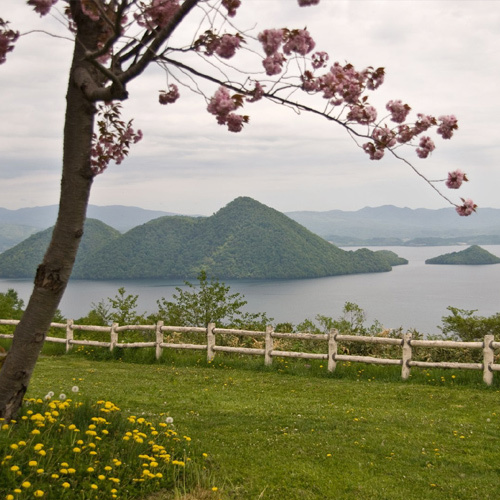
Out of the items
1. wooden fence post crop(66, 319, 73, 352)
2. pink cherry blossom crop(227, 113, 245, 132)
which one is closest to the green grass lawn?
wooden fence post crop(66, 319, 73, 352)

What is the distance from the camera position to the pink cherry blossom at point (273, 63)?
20.4 feet

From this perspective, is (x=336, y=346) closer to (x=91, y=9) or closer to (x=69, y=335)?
(x=69, y=335)

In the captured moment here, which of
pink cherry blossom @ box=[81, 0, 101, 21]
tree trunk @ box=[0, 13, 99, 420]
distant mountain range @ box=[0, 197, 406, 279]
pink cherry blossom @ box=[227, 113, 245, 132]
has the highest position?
distant mountain range @ box=[0, 197, 406, 279]

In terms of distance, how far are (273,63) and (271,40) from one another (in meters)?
0.25

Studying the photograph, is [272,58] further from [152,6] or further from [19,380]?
[19,380]

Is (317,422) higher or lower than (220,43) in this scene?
lower

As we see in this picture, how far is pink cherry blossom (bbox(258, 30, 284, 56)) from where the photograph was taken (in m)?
6.10

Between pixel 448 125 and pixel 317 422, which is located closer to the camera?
pixel 448 125

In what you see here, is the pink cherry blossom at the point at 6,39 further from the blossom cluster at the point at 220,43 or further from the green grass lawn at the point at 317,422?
the green grass lawn at the point at 317,422

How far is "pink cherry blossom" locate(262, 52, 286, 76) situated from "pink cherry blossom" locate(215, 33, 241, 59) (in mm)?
362

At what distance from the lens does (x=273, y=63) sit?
6230 millimetres

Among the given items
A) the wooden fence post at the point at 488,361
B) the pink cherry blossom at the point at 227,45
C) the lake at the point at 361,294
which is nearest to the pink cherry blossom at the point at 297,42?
the pink cherry blossom at the point at 227,45

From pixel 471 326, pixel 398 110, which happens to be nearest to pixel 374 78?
pixel 398 110

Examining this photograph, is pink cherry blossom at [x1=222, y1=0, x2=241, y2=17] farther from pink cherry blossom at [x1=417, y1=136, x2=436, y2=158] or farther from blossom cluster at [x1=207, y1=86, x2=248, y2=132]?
pink cherry blossom at [x1=417, y1=136, x2=436, y2=158]
